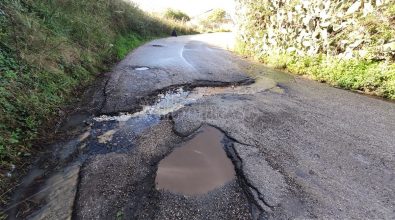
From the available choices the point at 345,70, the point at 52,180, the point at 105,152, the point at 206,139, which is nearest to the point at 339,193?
the point at 206,139

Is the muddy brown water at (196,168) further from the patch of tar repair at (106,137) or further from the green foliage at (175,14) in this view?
the green foliage at (175,14)

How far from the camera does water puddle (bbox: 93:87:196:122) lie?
4.43m

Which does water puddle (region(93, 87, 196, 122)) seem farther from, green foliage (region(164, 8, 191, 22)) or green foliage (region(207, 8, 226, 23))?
green foliage (region(207, 8, 226, 23))

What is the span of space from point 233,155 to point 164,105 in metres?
2.02

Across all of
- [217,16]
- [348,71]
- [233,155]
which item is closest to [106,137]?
[233,155]

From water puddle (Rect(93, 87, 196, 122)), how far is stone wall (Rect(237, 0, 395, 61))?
4.09m

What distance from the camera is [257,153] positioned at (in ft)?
10.9

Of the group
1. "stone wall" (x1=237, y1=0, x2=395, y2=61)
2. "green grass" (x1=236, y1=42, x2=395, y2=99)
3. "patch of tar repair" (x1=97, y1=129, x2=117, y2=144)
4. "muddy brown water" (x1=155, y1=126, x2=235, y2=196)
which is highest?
"stone wall" (x1=237, y1=0, x2=395, y2=61)

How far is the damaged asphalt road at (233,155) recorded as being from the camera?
2.53 meters

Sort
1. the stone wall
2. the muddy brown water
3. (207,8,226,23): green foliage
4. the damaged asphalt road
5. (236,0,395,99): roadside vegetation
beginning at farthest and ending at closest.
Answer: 1. (207,8,226,23): green foliage
2. the stone wall
3. (236,0,395,99): roadside vegetation
4. the muddy brown water
5. the damaged asphalt road

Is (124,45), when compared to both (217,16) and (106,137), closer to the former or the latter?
(106,137)

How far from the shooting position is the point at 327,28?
23.3 feet

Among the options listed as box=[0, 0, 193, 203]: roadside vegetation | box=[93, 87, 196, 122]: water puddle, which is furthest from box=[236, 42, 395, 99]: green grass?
box=[0, 0, 193, 203]: roadside vegetation

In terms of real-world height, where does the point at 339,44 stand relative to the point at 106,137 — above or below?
above
